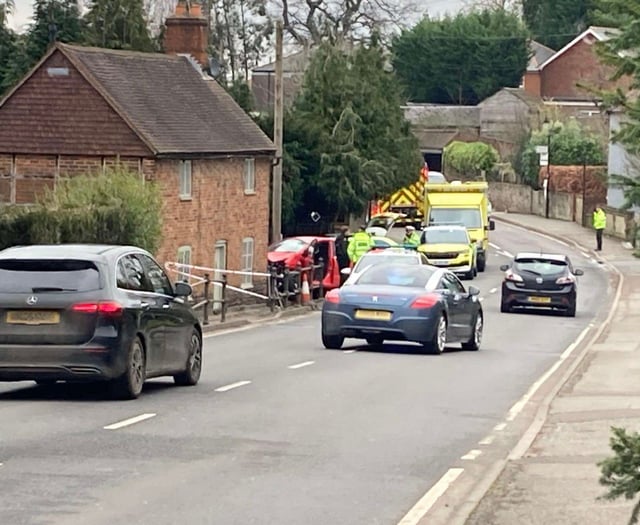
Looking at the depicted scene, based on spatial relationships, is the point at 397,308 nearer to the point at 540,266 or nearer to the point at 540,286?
the point at 540,286

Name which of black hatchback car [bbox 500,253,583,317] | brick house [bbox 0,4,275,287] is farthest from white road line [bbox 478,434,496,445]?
black hatchback car [bbox 500,253,583,317]

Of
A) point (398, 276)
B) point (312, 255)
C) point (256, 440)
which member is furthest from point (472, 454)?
point (312, 255)

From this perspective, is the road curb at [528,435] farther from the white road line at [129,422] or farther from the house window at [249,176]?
the house window at [249,176]

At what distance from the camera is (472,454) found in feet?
43.5

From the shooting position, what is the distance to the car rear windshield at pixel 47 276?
15.5m

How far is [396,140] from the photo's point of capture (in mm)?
63594

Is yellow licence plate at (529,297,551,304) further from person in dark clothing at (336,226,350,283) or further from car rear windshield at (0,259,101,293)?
car rear windshield at (0,259,101,293)

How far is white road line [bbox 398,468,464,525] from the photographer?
386 inches

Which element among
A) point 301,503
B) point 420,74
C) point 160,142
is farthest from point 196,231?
point 420,74

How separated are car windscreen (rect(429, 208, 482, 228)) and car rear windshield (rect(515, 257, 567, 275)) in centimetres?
1771

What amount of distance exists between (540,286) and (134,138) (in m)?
10.9

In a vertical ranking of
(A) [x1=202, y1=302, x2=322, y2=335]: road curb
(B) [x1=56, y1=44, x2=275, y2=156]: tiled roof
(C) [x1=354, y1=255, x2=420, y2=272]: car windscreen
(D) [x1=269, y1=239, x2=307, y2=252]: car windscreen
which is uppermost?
(B) [x1=56, y1=44, x2=275, y2=156]: tiled roof

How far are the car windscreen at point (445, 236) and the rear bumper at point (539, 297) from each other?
1305 centimetres

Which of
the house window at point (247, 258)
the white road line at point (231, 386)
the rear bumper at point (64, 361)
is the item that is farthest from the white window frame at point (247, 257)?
the rear bumper at point (64, 361)
